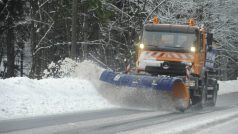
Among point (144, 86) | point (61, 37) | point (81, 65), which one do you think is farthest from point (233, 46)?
point (144, 86)

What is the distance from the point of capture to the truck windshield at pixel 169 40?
15.8m

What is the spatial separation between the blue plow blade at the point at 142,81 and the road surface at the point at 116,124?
124 centimetres

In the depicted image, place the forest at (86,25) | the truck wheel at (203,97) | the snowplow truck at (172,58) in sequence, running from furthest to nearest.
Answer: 1. the forest at (86,25)
2. the truck wheel at (203,97)
3. the snowplow truck at (172,58)

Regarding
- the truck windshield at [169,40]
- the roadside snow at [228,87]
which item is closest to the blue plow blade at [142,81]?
the truck windshield at [169,40]

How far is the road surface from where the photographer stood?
30.9 ft

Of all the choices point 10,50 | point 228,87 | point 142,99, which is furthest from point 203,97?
point 10,50

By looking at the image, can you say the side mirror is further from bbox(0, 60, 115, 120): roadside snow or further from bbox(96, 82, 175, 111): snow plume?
bbox(0, 60, 115, 120): roadside snow

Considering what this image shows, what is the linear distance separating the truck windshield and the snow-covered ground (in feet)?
6.12

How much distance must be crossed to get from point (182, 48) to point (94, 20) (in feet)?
44.5

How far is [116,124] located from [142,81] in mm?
4380

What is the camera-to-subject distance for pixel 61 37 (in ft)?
96.1

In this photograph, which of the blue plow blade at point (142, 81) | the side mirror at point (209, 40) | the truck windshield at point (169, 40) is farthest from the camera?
the side mirror at point (209, 40)

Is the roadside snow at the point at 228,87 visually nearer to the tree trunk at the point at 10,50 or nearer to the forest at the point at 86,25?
the forest at the point at 86,25

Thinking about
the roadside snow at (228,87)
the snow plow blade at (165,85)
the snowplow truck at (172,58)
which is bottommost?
the roadside snow at (228,87)
